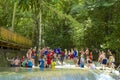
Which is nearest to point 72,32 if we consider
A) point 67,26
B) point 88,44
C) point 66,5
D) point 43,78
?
point 67,26

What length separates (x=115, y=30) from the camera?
45.3 metres

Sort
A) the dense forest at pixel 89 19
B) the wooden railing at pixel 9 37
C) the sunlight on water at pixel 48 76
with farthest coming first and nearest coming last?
the dense forest at pixel 89 19 < the wooden railing at pixel 9 37 < the sunlight on water at pixel 48 76

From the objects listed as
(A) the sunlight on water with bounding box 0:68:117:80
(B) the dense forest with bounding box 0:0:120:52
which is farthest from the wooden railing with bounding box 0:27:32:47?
(A) the sunlight on water with bounding box 0:68:117:80

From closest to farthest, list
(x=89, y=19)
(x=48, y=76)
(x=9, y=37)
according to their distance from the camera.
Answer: (x=48, y=76) → (x=9, y=37) → (x=89, y=19)

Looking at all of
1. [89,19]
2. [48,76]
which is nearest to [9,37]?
[48,76]

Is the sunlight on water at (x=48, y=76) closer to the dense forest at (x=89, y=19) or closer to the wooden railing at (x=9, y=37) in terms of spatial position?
the wooden railing at (x=9, y=37)

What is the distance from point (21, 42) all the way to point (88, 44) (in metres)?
14.2

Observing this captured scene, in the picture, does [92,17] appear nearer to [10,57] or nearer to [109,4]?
[109,4]

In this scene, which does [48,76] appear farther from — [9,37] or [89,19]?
[89,19]

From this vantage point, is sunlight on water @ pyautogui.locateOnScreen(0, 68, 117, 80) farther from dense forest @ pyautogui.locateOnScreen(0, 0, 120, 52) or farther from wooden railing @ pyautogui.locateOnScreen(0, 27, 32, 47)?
dense forest @ pyautogui.locateOnScreen(0, 0, 120, 52)

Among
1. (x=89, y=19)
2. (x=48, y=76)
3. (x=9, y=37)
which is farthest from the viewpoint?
(x=89, y=19)

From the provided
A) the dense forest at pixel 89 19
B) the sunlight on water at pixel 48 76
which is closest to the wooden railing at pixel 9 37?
the dense forest at pixel 89 19

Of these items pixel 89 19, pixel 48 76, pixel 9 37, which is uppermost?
pixel 89 19

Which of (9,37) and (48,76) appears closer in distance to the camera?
(48,76)
